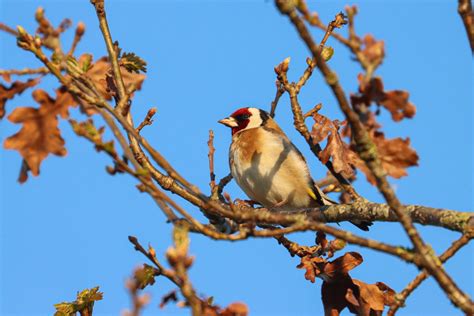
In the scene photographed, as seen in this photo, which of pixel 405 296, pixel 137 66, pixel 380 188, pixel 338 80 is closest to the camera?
pixel 338 80

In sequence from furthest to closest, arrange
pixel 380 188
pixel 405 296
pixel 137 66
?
pixel 137 66 → pixel 405 296 → pixel 380 188

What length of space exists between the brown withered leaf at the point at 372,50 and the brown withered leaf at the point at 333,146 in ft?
3.97

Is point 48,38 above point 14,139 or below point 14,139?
above

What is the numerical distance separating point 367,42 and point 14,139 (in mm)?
1506

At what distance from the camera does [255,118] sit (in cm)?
754

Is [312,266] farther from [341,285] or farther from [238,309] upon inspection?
[238,309]

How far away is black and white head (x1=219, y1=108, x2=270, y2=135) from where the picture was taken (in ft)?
24.3

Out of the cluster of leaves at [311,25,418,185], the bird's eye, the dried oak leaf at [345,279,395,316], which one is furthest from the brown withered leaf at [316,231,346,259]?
the bird's eye

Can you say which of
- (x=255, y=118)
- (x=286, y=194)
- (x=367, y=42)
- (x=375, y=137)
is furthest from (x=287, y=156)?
(x=367, y=42)

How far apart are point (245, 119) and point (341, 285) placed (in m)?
3.44

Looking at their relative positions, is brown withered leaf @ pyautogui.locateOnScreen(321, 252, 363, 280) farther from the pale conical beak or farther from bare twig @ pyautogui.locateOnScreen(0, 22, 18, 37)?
the pale conical beak

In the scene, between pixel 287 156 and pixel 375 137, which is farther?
pixel 287 156

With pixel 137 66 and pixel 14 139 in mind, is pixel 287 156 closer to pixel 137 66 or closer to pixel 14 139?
pixel 137 66

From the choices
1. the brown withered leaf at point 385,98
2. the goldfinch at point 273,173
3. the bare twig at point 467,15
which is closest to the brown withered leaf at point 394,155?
the brown withered leaf at point 385,98
